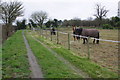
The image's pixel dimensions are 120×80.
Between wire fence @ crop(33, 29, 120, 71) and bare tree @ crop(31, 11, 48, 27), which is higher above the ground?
bare tree @ crop(31, 11, 48, 27)

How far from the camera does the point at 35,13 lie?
6644 centimetres

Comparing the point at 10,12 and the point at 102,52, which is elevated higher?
the point at 10,12

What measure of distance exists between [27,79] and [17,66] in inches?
56.2

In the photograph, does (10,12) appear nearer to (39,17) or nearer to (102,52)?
(102,52)

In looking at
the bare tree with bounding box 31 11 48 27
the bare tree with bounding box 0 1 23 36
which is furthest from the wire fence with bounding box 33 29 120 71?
the bare tree with bounding box 31 11 48 27

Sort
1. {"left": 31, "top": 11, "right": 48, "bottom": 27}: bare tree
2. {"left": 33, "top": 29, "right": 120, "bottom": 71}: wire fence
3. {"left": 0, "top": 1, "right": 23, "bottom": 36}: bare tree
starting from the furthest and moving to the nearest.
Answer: {"left": 31, "top": 11, "right": 48, "bottom": 27}: bare tree
{"left": 0, "top": 1, "right": 23, "bottom": 36}: bare tree
{"left": 33, "top": 29, "right": 120, "bottom": 71}: wire fence

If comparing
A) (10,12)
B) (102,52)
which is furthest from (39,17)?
(102,52)

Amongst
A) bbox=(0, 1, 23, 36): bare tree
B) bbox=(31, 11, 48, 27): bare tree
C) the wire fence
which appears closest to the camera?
the wire fence

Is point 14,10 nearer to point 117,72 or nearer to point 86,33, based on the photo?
point 86,33

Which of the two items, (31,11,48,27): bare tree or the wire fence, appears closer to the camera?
the wire fence

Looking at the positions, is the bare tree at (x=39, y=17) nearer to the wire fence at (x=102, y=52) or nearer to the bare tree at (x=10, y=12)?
the bare tree at (x=10, y=12)

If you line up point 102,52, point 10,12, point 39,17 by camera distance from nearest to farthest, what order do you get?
1. point 102,52
2. point 10,12
3. point 39,17

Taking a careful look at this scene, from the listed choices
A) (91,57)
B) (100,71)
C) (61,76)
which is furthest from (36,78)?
(91,57)

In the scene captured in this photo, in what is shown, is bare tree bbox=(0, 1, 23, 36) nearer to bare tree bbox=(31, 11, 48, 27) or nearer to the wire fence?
the wire fence
